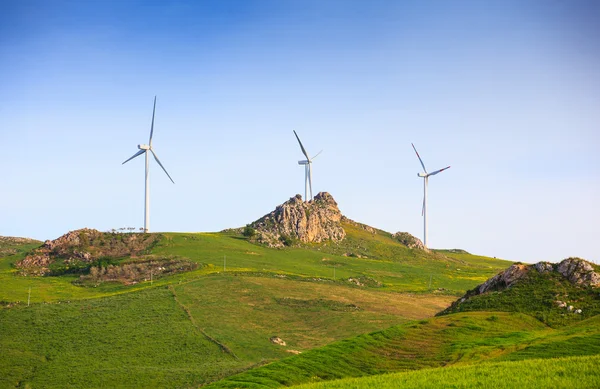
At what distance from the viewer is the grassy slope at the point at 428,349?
5922 centimetres

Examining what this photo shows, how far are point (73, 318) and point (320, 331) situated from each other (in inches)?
1929

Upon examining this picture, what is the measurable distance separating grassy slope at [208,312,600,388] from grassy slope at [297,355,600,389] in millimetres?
9798

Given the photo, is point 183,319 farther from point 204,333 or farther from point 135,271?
point 135,271

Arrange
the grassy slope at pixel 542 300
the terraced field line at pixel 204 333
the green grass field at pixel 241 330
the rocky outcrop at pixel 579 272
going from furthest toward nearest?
the terraced field line at pixel 204 333, the rocky outcrop at pixel 579 272, the grassy slope at pixel 542 300, the green grass field at pixel 241 330

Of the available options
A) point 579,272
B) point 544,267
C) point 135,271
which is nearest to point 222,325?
point 544,267

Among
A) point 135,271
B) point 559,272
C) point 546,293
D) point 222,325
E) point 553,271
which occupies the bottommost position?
point 222,325

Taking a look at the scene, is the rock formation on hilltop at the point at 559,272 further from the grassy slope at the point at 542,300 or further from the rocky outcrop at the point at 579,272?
the grassy slope at the point at 542,300

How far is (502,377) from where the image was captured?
1743 inches

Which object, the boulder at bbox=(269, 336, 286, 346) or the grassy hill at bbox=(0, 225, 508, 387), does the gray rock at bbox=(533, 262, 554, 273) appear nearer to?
the grassy hill at bbox=(0, 225, 508, 387)

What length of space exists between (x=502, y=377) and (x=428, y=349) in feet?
Answer: 85.3

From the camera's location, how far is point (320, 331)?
125312 mm

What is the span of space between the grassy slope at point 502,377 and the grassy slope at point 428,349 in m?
9.80

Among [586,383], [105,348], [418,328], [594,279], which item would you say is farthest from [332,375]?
[105,348]

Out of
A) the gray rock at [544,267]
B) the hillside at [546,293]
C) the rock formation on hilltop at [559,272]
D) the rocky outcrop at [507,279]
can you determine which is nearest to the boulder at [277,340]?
the hillside at [546,293]
